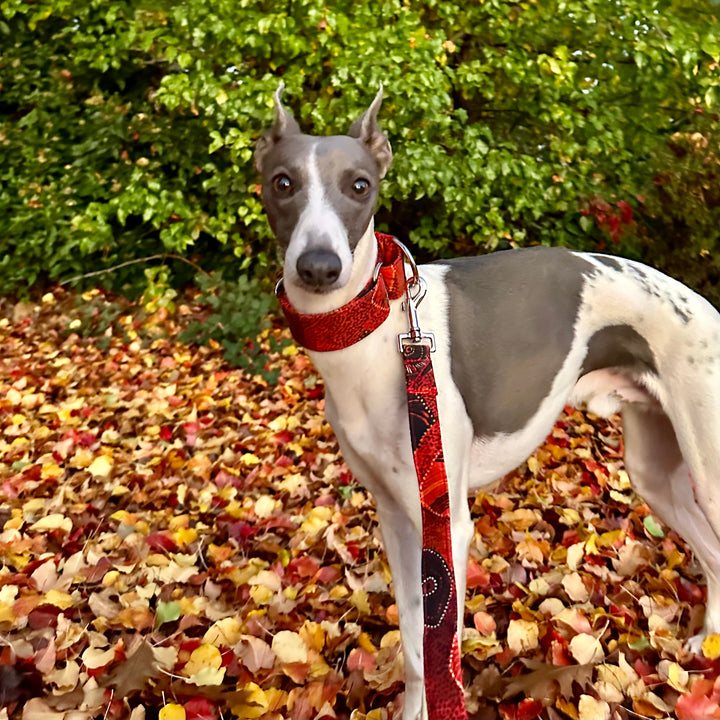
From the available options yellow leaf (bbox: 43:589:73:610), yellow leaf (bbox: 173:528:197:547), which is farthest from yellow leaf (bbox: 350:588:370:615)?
yellow leaf (bbox: 43:589:73:610)

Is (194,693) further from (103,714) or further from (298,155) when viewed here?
(298,155)

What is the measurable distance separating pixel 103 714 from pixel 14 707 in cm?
31

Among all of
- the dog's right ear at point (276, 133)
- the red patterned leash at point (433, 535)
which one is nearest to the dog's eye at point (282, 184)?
the dog's right ear at point (276, 133)

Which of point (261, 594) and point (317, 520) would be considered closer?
point (261, 594)

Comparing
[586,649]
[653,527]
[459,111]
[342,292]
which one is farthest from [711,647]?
→ [459,111]

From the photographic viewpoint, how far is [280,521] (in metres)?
3.44

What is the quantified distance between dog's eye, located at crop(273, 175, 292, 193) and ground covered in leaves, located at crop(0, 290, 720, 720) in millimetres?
1645

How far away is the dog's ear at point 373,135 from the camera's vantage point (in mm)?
1999

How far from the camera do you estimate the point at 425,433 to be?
178 centimetres

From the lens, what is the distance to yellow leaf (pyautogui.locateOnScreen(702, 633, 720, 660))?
2.35 meters

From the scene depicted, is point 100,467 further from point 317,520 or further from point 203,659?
point 203,659

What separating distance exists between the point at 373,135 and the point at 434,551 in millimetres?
1261

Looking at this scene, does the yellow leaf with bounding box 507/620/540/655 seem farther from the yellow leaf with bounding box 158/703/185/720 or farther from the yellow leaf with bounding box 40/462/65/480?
the yellow leaf with bounding box 40/462/65/480

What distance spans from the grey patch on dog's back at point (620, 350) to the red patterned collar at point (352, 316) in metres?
0.78
